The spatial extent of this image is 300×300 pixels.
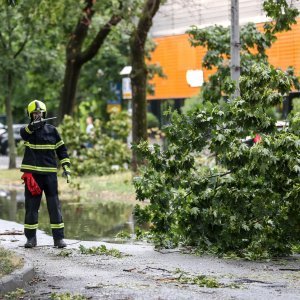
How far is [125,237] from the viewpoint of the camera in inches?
499

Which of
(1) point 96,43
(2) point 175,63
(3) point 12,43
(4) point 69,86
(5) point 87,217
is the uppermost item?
(3) point 12,43

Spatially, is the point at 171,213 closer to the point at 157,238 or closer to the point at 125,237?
the point at 157,238

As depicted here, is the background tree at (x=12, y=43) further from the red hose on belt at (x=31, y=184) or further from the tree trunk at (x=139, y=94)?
the red hose on belt at (x=31, y=184)

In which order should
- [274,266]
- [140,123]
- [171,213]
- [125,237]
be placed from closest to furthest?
[274,266] → [171,213] → [125,237] → [140,123]

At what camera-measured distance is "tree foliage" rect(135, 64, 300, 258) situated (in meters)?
10.3

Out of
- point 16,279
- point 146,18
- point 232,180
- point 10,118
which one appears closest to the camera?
point 16,279

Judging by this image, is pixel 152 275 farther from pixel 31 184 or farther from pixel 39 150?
pixel 39 150

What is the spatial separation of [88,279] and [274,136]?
3145mm

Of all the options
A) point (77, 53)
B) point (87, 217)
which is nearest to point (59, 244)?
point (87, 217)

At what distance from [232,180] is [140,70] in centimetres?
1204

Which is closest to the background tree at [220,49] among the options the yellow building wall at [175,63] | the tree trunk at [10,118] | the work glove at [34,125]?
the work glove at [34,125]

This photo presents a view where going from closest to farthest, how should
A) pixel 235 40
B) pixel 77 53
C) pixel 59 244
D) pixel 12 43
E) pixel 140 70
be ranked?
pixel 59 244 → pixel 235 40 → pixel 140 70 → pixel 77 53 → pixel 12 43

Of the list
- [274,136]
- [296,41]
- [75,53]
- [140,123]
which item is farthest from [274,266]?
[75,53]

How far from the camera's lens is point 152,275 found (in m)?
8.80
